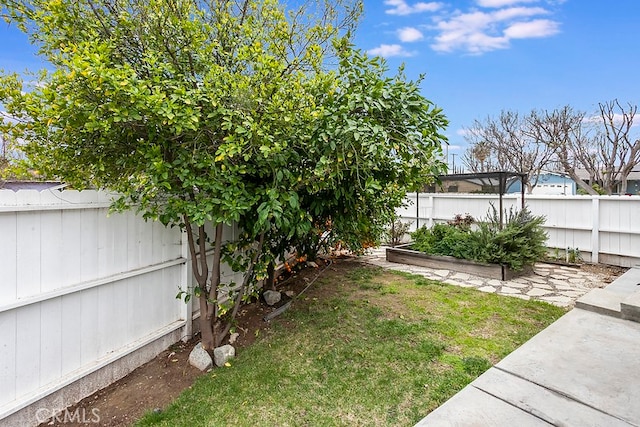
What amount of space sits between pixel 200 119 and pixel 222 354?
202 centimetres

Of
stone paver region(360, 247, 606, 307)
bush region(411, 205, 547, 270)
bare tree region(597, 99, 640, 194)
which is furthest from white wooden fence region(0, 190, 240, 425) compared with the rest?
bare tree region(597, 99, 640, 194)

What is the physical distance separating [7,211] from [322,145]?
78.7 inches

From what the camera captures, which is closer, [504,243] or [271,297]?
[271,297]

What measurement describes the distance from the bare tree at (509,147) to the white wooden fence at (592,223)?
13.7 m

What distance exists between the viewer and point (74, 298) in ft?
8.20

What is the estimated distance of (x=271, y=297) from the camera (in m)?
4.37

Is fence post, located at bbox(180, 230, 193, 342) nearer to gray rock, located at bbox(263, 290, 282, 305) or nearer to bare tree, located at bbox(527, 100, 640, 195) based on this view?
gray rock, located at bbox(263, 290, 282, 305)

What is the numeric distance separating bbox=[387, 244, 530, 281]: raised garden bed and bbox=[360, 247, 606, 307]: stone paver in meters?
0.13

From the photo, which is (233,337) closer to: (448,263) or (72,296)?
(72,296)

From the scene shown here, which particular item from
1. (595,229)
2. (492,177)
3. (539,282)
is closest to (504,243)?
(539,282)

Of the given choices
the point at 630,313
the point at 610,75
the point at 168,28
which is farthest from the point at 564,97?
the point at 168,28

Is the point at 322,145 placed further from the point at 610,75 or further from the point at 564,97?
the point at 564,97

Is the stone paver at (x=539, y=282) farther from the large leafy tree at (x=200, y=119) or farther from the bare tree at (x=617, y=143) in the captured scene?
the bare tree at (x=617, y=143)

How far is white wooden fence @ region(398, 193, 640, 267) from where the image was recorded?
6590mm
